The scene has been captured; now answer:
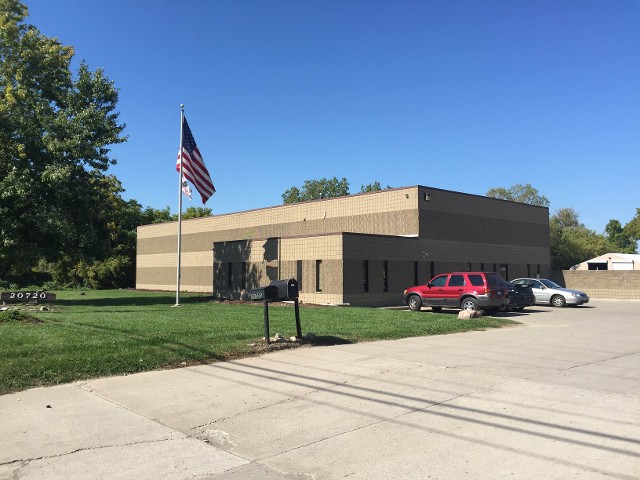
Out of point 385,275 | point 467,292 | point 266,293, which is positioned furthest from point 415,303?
point 266,293

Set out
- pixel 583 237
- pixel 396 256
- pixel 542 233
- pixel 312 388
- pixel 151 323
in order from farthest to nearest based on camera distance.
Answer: pixel 583 237 < pixel 542 233 < pixel 396 256 < pixel 151 323 < pixel 312 388

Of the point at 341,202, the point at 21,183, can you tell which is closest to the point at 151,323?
the point at 21,183

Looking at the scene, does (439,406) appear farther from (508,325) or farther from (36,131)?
(36,131)

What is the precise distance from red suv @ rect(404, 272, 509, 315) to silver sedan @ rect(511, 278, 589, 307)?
22.3 feet

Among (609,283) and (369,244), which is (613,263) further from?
(369,244)

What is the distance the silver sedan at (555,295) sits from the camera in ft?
87.5

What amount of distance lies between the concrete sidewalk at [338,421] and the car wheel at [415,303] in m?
12.9

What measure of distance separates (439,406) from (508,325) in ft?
38.6

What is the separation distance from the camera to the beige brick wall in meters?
35.0

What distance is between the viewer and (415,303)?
77.8ft

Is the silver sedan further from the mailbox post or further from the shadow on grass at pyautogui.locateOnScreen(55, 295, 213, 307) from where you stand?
the mailbox post

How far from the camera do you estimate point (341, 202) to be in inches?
1383

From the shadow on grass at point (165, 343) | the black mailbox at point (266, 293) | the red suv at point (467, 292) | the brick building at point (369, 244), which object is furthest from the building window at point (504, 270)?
the shadow on grass at point (165, 343)

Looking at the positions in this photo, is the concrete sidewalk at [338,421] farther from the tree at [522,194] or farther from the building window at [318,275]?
the tree at [522,194]
